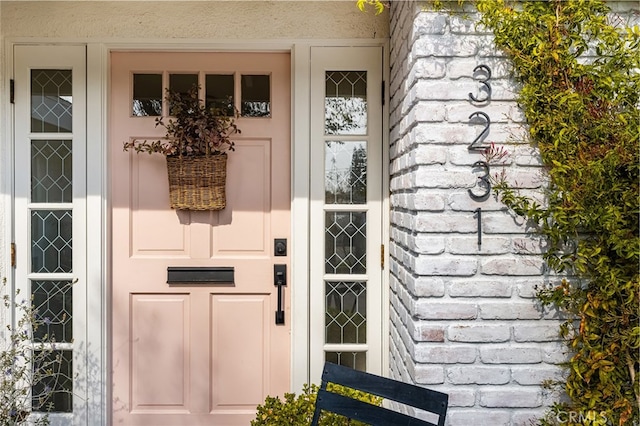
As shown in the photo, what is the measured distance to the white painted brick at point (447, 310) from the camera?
1829 millimetres

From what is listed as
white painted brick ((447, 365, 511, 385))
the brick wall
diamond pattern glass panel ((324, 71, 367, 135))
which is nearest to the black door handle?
diamond pattern glass panel ((324, 71, 367, 135))

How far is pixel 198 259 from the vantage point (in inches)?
97.3

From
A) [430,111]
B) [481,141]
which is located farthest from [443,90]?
[481,141]

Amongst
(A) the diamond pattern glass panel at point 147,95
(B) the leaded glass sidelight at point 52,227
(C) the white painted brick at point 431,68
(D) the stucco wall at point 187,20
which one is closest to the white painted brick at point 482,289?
(C) the white painted brick at point 431,68

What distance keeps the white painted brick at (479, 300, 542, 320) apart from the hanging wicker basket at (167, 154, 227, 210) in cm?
133

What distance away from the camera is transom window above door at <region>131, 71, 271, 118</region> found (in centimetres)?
246

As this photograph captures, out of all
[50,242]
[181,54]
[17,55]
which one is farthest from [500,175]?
[17,55]

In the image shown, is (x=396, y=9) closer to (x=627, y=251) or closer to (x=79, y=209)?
(x=627, y=251)

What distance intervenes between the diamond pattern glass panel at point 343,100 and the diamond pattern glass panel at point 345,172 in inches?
3.0

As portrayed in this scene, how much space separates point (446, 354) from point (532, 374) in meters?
0.33

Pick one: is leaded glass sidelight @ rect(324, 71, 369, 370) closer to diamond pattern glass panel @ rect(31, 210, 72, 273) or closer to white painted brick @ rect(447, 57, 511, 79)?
white painted brick @ rect(447, 57, 511, 79)

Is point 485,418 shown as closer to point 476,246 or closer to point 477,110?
point 476,246

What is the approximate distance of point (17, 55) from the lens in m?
2.42

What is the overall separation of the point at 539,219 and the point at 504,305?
35 centimetres
